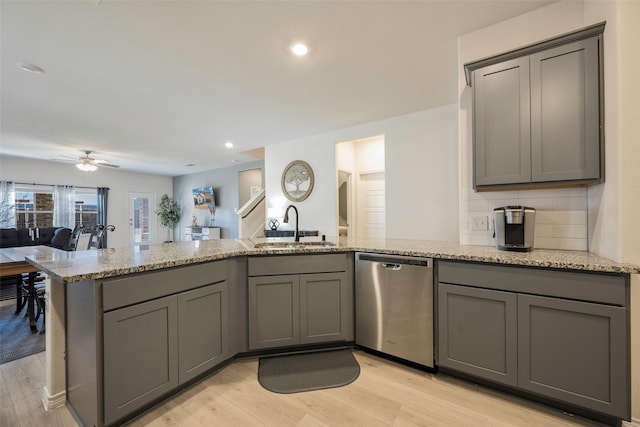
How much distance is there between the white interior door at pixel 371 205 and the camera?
502 cm

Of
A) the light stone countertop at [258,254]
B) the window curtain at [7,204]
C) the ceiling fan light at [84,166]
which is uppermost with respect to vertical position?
the ceiling fan light at [84,166]

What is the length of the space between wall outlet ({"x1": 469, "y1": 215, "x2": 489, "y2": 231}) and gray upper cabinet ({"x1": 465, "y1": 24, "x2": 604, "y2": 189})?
302mm

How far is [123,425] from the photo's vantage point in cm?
150

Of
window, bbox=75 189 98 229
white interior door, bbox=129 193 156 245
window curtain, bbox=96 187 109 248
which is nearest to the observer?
window, bbox=75 189 98 229

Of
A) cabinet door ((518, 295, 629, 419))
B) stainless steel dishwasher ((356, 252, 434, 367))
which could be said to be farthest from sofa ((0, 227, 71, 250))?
cabinet door ((518, 295, 629, 419))

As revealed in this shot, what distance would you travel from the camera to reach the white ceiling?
1880 millimetres

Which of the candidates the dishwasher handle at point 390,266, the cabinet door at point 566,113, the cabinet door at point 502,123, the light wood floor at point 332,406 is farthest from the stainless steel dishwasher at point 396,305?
the cabinet door at point 566,113

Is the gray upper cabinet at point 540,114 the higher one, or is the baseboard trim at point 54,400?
the gray upper cabinet at point 540,114

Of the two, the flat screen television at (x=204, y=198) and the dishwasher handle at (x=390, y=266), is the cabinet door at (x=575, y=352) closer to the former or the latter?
the dishwasher handle at (x=390, y=266)

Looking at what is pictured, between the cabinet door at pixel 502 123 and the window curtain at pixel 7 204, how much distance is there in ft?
29.9

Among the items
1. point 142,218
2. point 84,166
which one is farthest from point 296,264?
point 142,218

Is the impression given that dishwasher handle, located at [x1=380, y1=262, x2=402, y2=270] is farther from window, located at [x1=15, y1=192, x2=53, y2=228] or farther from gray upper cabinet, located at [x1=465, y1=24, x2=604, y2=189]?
window, located at [x1=15, y1=192, x2=53, y2=228]

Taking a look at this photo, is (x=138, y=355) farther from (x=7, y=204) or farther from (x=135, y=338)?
(x=7, y=204)

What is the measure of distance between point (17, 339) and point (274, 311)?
2.63m
